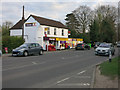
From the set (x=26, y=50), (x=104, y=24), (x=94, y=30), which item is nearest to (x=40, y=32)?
(x=26, y=50)

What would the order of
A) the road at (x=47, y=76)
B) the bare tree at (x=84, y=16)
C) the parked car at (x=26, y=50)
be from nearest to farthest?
the road at (x=47, y=76) < the parked car at (x=26, y=50) < the bare tree at (x=84, y=16)

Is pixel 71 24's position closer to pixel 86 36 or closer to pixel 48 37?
pixel 86 36

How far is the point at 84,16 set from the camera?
55812 mm

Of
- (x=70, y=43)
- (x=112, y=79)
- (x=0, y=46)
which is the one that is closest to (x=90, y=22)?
(x=70, y=43)

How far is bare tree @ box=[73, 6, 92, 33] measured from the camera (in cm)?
5566

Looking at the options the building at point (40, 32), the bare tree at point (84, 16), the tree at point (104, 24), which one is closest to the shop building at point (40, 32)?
the building at point (40, 32)

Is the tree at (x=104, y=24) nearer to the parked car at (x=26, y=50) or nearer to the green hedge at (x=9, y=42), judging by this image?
the green hedge at (x=9, y=42)

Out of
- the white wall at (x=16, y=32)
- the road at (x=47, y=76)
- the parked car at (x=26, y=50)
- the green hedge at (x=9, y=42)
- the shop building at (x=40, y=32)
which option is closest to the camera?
the road at (x=47, y=76)

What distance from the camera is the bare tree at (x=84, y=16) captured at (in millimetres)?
55656

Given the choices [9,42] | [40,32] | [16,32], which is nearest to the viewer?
[9,42]

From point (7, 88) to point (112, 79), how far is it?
4446 mm

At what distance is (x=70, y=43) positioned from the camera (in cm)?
4069

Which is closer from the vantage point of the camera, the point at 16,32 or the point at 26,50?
the point at 26,50

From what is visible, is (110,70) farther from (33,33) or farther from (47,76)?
(33,33)
